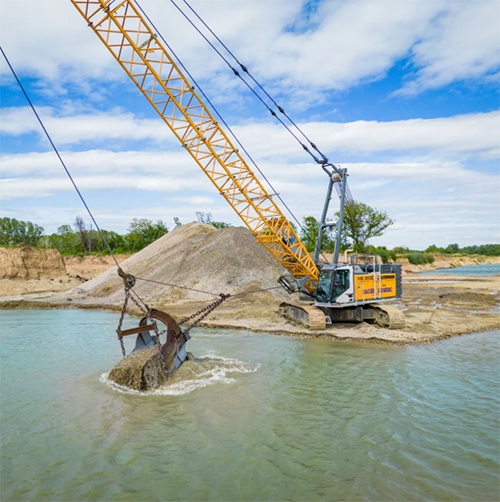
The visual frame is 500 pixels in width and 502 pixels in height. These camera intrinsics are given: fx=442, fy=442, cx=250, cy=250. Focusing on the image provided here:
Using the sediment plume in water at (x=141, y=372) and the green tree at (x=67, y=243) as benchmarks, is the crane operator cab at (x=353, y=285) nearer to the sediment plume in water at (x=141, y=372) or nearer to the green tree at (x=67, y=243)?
the sediment plume in water at (x=141, y=372)

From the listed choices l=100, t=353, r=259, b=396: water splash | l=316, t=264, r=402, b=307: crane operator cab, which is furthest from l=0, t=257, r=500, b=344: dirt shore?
l=100, t=353, r=259, b=396: water splash

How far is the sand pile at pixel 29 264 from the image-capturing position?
124 feet

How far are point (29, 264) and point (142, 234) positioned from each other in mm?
27199

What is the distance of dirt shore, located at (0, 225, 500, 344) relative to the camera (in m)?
16.8

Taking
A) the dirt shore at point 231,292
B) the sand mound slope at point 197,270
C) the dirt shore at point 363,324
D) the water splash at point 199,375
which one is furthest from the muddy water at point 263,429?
the sand mound slope at point 197,270

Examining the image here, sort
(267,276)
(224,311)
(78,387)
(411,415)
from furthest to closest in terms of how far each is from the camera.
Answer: (267,276)
(224,311)
(78,387)
(411,415)

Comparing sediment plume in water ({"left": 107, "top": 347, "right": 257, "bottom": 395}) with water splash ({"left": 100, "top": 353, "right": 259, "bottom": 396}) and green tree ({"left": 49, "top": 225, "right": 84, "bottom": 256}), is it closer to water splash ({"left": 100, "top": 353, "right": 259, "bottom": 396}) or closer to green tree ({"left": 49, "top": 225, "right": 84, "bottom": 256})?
water splash ({"left": 100, "top": 353, "right": 259, "bottom": 396})

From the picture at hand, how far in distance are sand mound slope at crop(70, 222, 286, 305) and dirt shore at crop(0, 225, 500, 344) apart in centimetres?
6

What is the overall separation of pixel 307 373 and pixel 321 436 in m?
3.85

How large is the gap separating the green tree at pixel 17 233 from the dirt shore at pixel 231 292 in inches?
1270

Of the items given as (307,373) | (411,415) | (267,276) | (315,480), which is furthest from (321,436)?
(267,276)

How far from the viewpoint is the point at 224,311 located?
21.8m

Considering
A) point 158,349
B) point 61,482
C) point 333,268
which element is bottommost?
point 61,482

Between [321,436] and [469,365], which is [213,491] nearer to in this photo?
[321,436]
